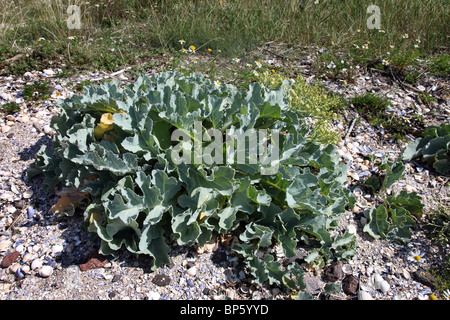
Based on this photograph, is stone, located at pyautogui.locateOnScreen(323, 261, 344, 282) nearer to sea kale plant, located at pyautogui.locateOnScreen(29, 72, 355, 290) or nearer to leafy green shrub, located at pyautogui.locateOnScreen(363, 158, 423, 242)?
sea kale plant, located at pyautogui.locateOnScreen(29, 72, 355, 290)

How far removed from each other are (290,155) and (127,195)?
1196mm

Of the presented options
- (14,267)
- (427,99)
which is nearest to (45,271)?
(14,267)

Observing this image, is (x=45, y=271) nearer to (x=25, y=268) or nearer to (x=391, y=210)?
(x=25, y=268)

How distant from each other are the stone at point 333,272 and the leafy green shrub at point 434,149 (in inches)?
57.1

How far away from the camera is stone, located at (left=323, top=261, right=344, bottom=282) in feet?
8.00

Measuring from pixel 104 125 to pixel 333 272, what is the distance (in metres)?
2.03

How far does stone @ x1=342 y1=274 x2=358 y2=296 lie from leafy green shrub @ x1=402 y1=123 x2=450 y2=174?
147 centimetres

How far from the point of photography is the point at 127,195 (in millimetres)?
2197

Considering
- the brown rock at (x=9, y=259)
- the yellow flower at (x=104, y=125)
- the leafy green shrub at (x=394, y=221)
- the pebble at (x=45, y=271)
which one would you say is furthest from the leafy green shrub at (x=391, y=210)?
the brown rock at (x=9, y=259)

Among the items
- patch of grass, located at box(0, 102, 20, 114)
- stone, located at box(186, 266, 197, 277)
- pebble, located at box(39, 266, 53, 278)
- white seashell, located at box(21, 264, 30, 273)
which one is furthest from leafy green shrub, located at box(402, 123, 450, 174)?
patch of grass, located at box(0, 102, 20, 114)

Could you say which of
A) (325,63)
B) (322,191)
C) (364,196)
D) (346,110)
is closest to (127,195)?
(322,191)

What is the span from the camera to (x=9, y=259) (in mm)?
2398

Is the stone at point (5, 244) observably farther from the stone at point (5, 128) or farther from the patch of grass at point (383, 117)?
the patch of grass at point (383, 117)

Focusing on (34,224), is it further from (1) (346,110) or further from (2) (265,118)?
(1) (346,110)
